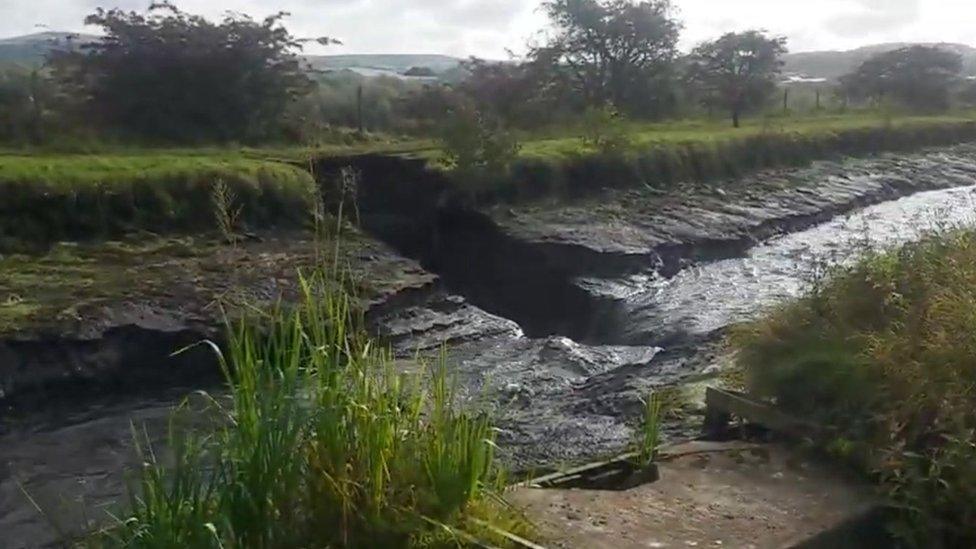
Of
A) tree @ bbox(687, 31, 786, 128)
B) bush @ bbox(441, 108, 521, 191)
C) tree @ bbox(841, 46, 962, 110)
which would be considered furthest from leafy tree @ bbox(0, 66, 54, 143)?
tree @ bbox(841, 46, 962, 110)

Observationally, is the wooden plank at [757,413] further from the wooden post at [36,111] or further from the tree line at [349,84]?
the wooden post at [36,111]

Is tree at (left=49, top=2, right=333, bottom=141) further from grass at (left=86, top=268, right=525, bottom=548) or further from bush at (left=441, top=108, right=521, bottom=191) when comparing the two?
grass at (left=86, top=268, right=525, bottom=548)

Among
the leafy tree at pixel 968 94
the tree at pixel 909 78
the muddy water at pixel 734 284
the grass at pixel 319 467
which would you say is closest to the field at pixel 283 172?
the muddy water at pixel 734 284

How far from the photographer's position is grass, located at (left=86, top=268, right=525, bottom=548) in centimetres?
400

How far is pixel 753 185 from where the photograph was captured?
65.8ft

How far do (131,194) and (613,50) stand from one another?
1663 cm

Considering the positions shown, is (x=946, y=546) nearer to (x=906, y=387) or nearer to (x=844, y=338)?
(x=906, y=387)

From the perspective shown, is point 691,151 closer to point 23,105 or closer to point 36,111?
point 36,111

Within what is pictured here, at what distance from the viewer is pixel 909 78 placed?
116 feet

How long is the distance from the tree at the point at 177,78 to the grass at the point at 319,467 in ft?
49.7

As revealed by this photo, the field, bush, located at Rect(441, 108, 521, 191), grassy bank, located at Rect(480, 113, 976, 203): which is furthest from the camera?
grassy bank, located at Rect(480, 113, 976, 203)

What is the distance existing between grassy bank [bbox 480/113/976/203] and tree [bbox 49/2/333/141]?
4.81 m

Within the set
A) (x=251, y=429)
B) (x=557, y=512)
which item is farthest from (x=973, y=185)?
(x=251, y=429)

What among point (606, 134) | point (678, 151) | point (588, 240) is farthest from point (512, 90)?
point (588, 240)
